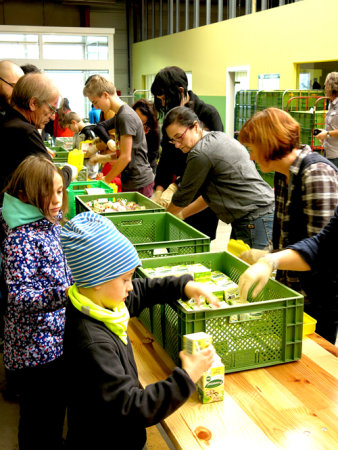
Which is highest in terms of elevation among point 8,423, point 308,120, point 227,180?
point 308,120

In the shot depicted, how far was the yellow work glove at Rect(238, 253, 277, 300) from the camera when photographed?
1.82 meters

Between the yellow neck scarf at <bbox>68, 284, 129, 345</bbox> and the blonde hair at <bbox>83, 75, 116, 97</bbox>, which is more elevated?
the blonde hair at <bbox>83, 75, 116, 97</bbox>

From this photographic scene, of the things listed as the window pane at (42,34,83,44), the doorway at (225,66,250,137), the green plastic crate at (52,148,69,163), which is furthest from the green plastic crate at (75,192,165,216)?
the window pane at (42,34,83,44)

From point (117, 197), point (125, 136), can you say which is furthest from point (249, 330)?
point (125, 136)

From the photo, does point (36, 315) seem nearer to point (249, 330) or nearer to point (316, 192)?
point (249, 330)

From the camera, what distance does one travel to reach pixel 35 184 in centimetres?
208

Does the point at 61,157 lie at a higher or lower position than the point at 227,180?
lower

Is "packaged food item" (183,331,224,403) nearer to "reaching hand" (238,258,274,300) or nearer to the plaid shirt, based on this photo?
"reaching hand" (238,258,274,300)

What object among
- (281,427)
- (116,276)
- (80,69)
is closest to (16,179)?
(116,276)

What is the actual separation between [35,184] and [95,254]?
2.72 ft

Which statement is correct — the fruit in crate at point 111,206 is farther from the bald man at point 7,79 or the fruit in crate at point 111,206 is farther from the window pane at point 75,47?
the window pane at point 75,47

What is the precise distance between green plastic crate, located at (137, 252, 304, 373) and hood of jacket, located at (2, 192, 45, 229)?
0.66 metres

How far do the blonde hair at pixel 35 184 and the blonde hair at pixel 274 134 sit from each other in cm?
90

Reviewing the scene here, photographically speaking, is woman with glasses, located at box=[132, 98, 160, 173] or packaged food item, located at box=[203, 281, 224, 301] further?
woman with glasses, located at box=[132, 98, 160, 173]
